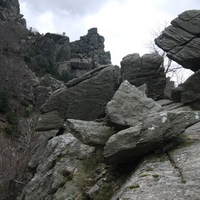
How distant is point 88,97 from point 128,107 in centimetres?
543

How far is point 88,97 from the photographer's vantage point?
51.8 feet

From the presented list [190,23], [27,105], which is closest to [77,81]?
[190,23]

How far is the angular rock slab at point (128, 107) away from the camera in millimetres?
10117

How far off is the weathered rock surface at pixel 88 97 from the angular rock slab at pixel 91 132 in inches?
205

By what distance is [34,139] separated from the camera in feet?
91.5

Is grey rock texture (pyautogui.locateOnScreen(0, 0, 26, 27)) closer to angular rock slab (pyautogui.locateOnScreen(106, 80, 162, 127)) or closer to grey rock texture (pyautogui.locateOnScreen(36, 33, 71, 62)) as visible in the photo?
grey rock texture (pyautogui.locateOnScreen(36, 33, 71, 62))

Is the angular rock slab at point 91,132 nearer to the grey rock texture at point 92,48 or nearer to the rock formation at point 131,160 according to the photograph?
the rock formation at point 131,160

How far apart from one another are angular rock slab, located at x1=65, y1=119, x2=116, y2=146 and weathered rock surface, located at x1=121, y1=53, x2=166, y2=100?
6847 millimetres

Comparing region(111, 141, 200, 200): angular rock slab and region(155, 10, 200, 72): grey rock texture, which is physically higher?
region(155, 10, 200, 72): grey rock texture

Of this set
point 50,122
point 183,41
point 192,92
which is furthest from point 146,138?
point 183,41

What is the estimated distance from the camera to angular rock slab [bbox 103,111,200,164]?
8555mm

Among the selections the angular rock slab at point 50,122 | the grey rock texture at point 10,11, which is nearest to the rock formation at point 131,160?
the angular rock slab at point 50,122

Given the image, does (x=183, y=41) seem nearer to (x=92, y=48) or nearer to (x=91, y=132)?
(x=91, y=132)

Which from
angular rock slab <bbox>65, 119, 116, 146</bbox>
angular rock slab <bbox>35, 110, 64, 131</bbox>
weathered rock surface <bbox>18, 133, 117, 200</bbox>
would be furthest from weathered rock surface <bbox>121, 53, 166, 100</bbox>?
angular rock slab <bbox>65, 119, 116, 146</bbox>
